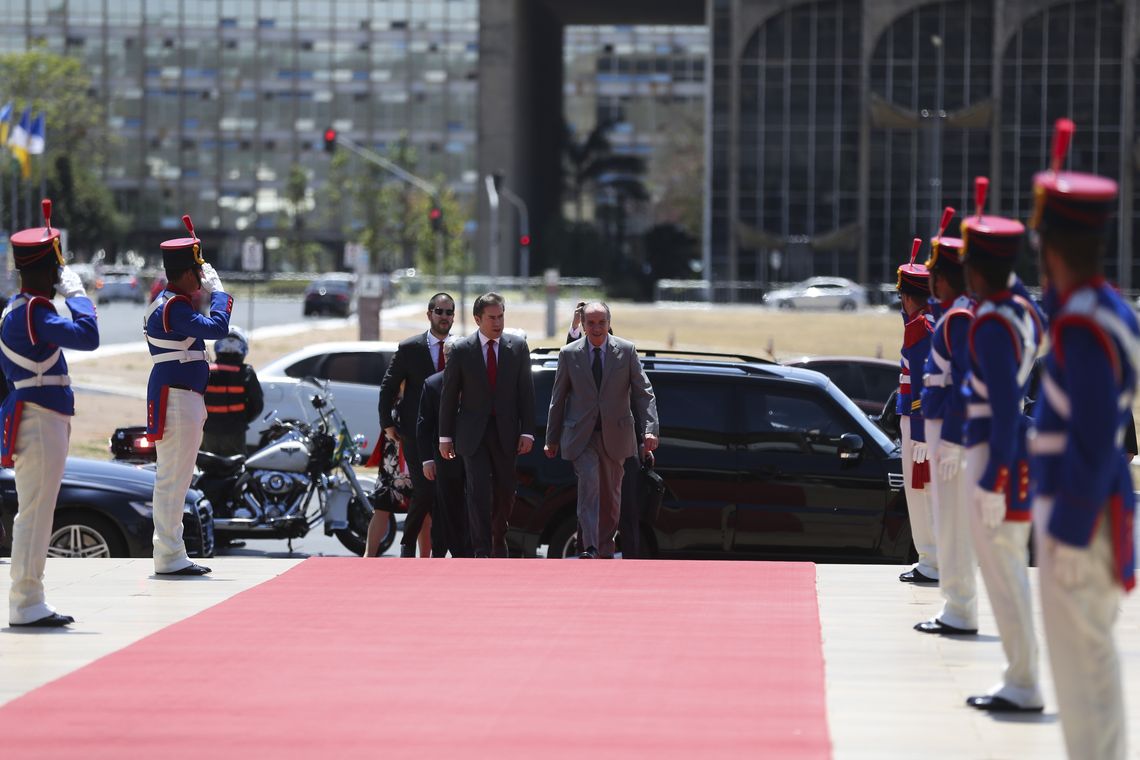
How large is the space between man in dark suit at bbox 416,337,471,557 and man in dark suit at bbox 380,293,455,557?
0.23 metres

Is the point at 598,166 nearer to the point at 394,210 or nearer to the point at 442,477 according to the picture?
the point at 394,210

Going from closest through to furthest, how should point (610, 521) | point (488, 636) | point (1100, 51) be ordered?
point (488, 636) → point (610, 521) → point (1100, 51)

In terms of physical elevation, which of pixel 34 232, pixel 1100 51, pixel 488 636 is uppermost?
pixel 1100 51

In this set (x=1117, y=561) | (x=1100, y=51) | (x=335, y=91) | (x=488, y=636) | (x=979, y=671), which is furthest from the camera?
(x=335, y=91)

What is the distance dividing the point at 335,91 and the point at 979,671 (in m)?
114

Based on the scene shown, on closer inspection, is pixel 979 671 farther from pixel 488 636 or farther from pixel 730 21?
pixel 730 21

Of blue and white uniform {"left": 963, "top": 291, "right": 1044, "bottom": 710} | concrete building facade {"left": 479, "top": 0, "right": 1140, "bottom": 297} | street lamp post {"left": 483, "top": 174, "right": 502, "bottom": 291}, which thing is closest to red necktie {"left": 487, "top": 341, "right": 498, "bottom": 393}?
blue and white uniform {"left": 963, "top": 291, "right": 1044, "bottom": 710}

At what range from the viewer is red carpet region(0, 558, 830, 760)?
6.49 m

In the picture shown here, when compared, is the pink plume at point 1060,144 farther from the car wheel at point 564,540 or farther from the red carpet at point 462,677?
the car wheel at point 564,540

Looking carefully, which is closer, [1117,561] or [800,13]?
[1117,561]

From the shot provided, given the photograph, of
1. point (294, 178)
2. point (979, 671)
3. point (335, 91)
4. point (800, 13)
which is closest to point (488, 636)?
point (979, 671)

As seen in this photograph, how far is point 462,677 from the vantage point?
7609mm

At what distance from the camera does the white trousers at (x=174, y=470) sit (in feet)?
33.9

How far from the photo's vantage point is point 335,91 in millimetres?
118375
